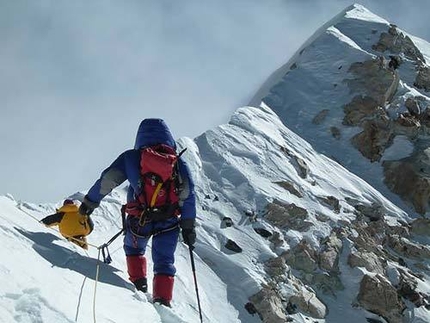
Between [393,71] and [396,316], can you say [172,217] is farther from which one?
[393,71]

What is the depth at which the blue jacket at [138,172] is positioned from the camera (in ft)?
21.8

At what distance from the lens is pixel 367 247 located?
14281 mm

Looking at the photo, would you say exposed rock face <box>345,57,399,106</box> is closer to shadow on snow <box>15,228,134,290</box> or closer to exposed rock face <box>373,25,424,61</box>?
exposed rock face <box>373,25,424,61</box>

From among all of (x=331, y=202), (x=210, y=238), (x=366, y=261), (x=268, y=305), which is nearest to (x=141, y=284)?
(x=268, y=305)

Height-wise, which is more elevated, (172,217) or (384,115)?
(384,115)

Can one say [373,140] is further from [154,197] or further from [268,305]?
[154,197]

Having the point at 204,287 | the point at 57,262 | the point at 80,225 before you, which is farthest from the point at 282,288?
the point at 57,262

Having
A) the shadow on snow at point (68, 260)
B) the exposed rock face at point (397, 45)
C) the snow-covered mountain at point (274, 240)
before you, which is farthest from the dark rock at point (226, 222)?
the exposed rock face at point (397, 45)

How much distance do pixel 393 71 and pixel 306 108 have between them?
A: 13.8ft

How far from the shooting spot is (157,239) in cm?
661

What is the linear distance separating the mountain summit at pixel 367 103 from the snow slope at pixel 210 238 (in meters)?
1.22

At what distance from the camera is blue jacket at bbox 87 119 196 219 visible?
663 cm

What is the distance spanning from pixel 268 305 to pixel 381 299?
2992 millimetres

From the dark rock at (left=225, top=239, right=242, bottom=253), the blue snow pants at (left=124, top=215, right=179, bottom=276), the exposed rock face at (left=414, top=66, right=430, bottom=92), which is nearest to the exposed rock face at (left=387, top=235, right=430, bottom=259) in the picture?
the dark rock at (left=225, top=239, right=242, bottom=253)
